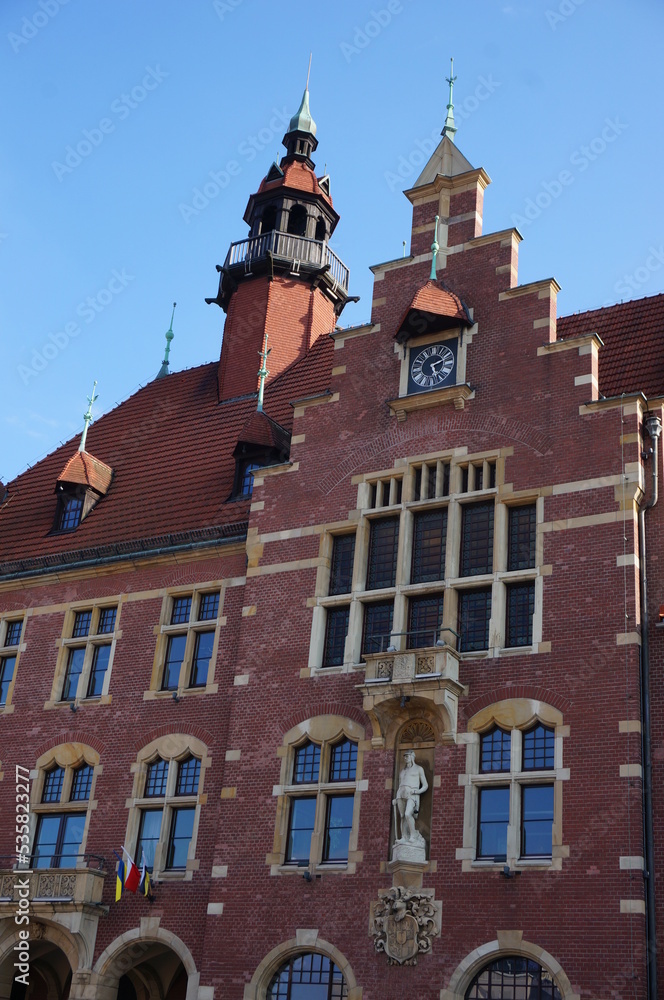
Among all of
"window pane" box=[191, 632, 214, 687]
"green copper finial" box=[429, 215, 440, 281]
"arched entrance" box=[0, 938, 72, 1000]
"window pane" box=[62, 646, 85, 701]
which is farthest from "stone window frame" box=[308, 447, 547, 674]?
"arched entrance" box=[0, 938, 72, 1000]

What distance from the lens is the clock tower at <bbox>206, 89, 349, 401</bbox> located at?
36.5 meters

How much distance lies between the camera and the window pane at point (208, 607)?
1110 inches

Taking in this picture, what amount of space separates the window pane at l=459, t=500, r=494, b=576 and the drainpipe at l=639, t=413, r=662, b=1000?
2999 mm

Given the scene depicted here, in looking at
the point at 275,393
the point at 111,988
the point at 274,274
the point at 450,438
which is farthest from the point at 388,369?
the point at 111,988

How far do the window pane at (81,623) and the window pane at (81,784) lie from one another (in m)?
3.39

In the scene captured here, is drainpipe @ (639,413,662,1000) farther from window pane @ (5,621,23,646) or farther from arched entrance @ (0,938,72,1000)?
window pane @ (5,621,23,646)

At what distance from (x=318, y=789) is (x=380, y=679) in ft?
8.28

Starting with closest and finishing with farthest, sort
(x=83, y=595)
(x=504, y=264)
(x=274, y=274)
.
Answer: (x=504, y=264) → (x=83, y=595) → (x=274, y=274)

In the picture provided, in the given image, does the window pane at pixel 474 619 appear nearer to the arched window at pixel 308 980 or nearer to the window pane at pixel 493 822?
the window pane at pixel 493 822

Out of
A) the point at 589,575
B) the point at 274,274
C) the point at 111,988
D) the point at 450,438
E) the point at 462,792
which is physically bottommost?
the point at 111,988

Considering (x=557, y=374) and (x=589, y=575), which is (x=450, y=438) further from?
(x=589, y=575)

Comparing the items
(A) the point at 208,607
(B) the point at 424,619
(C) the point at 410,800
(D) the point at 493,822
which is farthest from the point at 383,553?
(D) the point at 493,822

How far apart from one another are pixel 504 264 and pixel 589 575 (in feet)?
25.1

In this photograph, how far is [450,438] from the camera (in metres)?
25.9
